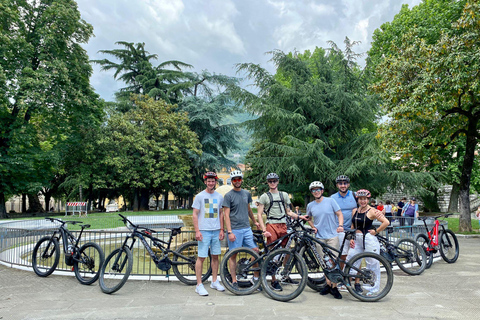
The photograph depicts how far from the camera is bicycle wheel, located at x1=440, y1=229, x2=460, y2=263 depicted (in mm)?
8812

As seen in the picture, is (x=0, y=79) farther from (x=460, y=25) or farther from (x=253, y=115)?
(x=460, y=25)

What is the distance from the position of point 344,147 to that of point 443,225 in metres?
16.4

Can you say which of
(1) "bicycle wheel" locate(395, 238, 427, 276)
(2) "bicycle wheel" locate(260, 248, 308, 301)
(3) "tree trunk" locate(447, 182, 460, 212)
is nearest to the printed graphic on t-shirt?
(2) "bicycle wheel" locate(260, 248, 308, 301)

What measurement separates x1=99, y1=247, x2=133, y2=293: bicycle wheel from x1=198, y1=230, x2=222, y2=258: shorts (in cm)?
115

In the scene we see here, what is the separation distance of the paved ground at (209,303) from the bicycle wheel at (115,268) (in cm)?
19

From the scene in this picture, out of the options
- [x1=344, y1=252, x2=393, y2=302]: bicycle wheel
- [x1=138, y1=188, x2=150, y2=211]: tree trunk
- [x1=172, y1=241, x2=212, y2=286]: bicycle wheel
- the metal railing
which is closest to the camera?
[x1=344, y1=252, x2=393, y2=302]: bicycle wheel

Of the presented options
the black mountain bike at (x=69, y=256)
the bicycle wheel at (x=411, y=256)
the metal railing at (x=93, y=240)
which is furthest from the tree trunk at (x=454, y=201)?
the black mountain bike at (x=69, y=256)

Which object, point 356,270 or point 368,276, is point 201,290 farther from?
point 368,276

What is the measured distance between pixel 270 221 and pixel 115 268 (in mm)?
2701

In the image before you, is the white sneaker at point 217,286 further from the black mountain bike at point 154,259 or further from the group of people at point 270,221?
the black mountain bike at point 154,259

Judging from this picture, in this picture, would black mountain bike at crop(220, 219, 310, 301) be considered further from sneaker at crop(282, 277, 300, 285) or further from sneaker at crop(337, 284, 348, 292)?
sneaker at crop(337, 284, 348, 292)

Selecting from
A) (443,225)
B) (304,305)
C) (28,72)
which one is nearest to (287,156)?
(443,225)

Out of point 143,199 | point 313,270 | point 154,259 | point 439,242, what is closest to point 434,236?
point 439,242

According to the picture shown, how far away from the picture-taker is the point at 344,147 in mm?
25219
